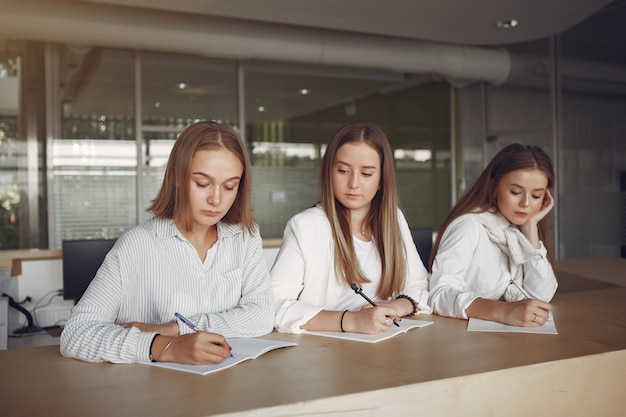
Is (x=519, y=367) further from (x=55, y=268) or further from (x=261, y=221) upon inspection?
(x=261, y=221)

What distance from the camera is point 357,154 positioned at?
1.84 m

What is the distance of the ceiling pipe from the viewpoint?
187 inches

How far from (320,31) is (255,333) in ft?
15.8

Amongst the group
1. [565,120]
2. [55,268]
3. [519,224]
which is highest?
[565,120]

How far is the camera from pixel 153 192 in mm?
6113

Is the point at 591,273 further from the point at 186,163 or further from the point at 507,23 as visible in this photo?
the point at 507,23

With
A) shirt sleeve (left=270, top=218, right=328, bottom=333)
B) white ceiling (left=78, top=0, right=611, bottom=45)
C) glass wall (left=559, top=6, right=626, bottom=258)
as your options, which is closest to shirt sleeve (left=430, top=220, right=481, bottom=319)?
shirt sleeve (left=270, top=218, right=328, bottom=333)

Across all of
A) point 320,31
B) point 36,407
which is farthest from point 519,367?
point 320,31

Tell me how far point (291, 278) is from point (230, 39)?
4084mm

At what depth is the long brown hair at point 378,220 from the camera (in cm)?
186

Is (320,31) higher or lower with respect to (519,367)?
higher

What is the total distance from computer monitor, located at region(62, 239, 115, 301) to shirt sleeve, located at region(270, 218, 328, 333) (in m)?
1.42

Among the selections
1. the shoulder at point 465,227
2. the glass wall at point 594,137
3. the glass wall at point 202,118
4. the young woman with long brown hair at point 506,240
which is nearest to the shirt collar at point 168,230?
the young woman with long brown hair at point 506,240

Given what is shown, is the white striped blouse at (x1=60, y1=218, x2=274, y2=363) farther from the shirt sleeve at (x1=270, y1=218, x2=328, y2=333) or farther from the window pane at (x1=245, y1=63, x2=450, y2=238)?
the window pane at (x1=245, y1=63, x2=450, y2=238)
